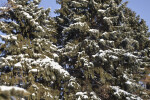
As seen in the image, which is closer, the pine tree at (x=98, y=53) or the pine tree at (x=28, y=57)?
the pine tree at (x=28, y=57)

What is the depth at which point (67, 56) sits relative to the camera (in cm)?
909

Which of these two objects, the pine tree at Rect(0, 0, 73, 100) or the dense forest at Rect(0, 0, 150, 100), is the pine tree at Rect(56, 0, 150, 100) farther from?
the pine tree at Rect(0, 0, 73, 100)

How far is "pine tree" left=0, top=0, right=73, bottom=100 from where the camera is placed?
668 cm

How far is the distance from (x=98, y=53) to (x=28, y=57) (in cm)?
346

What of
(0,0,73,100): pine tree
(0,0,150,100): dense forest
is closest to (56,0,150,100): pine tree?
(0,0,150,100): dense forest

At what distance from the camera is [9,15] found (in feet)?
26.8

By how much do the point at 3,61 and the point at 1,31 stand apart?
5.86ft

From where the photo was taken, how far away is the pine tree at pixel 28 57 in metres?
6.68

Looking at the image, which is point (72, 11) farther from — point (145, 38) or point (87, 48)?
point (145, 38)

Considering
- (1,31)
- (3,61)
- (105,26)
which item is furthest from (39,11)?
(105,26)

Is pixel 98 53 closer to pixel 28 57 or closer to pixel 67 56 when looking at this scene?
pixel 67 56

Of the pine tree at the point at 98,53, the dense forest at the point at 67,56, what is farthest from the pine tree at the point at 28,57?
the pine tree at the point at 98,53

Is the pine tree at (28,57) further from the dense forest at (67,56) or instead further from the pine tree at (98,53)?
the pine tree at (98,53)

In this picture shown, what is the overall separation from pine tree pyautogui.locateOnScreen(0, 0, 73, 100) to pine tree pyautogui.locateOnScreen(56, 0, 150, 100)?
121cm
